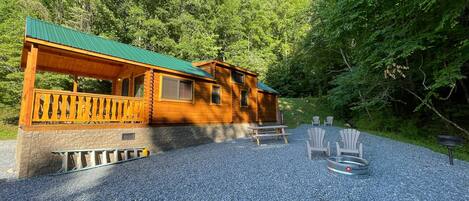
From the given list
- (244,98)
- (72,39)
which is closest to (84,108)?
(72,39)

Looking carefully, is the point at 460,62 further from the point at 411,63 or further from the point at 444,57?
the point at 411,63

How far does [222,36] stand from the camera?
2512 cm

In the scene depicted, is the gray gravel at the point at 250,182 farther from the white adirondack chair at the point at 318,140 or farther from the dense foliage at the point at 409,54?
the dense foliage at the point at 409,54

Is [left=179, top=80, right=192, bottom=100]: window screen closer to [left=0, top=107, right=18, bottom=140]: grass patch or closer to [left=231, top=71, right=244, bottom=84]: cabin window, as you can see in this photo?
[left=231, top=71, right=244, bottom=84]: cabin window

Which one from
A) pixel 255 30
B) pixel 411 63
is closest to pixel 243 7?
pixel 255 30

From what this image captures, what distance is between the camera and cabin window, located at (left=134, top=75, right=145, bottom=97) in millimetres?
9364

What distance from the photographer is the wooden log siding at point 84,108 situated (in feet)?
18.1

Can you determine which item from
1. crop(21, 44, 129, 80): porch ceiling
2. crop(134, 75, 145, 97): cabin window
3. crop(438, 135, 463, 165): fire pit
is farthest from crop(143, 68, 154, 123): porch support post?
crop(438, 135, 463, 165): fire pit

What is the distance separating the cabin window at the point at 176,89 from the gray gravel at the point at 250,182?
2.85 meters

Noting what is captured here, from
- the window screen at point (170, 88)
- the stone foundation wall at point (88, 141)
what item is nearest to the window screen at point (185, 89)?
the window screen at point (170, 88)

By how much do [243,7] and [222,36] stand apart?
5133 millimetres

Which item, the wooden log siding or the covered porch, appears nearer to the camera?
the covered porch

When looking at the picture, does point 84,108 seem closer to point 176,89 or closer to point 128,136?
point 128,136

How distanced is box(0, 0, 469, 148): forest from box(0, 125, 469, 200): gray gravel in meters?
3.40
